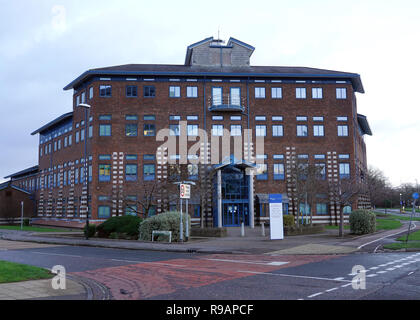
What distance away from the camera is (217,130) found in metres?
44.7

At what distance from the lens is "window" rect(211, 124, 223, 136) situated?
44562mm

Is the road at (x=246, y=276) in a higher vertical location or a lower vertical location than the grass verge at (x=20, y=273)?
lower

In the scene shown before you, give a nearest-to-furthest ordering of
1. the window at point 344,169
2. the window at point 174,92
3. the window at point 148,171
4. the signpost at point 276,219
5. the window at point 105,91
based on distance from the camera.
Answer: the signpost at point 276,219
the window at point 148,171
the window at point 105,91
the window at point 174,92
the window at point 344,169

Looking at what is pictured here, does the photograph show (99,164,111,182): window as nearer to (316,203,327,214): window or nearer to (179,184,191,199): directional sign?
(179,184,191,199): directional sign

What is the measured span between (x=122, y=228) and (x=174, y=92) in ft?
66.8

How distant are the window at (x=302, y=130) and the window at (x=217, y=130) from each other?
8.85 m

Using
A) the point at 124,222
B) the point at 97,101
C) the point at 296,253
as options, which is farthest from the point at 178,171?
the point at 296,253

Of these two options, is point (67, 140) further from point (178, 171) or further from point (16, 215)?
point (178, 171)

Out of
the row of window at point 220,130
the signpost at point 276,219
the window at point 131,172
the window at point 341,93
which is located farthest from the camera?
the window at point 341,93

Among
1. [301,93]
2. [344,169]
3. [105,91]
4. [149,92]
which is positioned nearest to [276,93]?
[301,93]

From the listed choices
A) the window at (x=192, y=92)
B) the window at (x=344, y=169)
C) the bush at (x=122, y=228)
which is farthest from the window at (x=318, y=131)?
the bush at (x=122, y=228)

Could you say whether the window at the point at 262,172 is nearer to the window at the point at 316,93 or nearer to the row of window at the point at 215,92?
the row of window at the point at 215,92

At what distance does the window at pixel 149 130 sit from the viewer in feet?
144

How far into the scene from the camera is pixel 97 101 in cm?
4388
